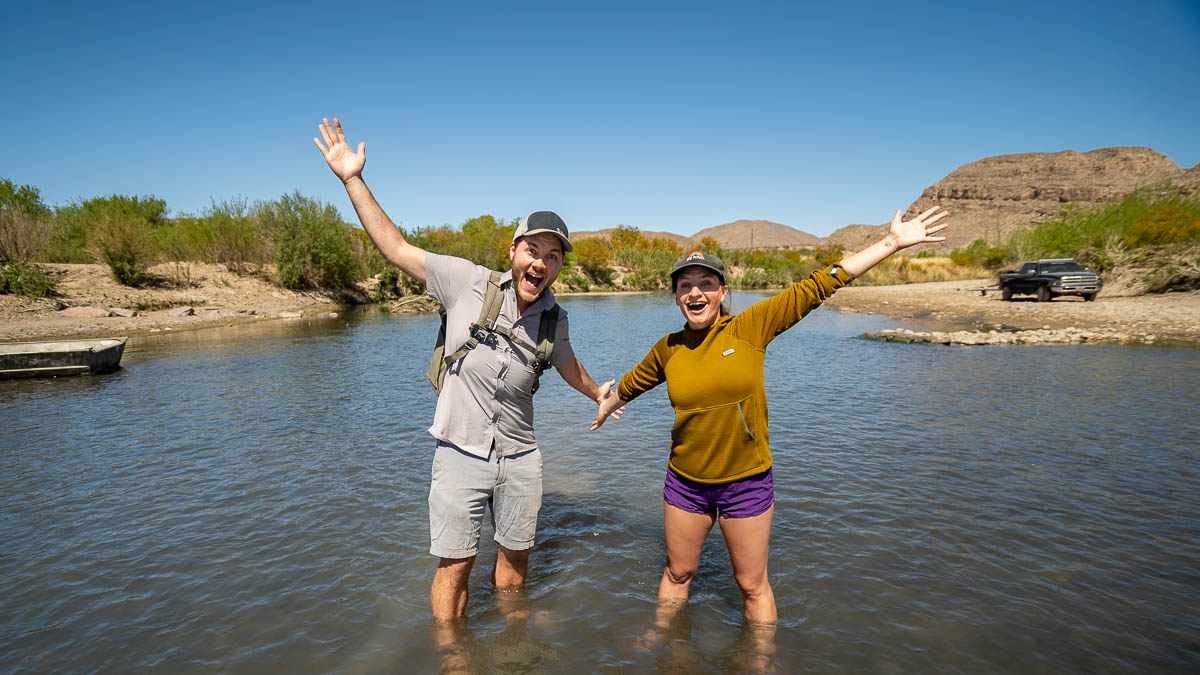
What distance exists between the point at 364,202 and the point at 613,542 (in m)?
4.10

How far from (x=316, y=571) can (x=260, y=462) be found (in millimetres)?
4052

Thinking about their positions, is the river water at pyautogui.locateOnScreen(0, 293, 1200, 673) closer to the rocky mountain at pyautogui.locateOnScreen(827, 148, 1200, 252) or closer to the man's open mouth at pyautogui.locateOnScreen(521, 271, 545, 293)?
the man's open mouth at pyautogui.locateOnScreen(521, 271, 545, 293)

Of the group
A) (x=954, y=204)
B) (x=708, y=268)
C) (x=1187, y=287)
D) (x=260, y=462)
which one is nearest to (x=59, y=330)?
(x=260, y=462)

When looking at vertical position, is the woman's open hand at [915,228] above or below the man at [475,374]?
above

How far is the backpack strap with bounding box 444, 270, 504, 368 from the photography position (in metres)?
3.49

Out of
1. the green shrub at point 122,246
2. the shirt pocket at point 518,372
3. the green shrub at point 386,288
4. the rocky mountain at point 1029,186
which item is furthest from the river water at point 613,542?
the rocky mountain at point 1029,186

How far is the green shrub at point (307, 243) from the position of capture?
1697 inches

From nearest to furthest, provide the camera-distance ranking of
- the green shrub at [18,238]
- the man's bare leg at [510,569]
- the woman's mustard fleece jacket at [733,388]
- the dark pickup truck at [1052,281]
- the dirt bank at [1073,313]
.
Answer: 1. the woman's mustard fleece jacket at [733,388]
2. the man's bare leg at [510,569]
3. the dirt bank at [1073,313]
4. the dark pickup truck at [1052,281]
5. the green shrub at [18,238]

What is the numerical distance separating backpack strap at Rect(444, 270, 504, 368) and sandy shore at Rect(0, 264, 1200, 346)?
2202cm

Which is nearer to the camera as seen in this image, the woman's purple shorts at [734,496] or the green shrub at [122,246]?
the woman's purple shorts at [734,496]

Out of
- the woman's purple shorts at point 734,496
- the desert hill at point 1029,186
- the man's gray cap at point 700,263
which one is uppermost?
the desert hill at point 1029,186

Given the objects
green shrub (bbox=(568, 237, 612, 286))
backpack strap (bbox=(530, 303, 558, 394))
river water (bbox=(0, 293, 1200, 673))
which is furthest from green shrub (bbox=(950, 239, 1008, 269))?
backpack strap (bbox=(530, 303, 558, 394))

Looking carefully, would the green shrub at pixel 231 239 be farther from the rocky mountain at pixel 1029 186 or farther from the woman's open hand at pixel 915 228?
the rocky mountain at pixel 1029 186

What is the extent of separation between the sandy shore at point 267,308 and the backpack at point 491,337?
21642mm
